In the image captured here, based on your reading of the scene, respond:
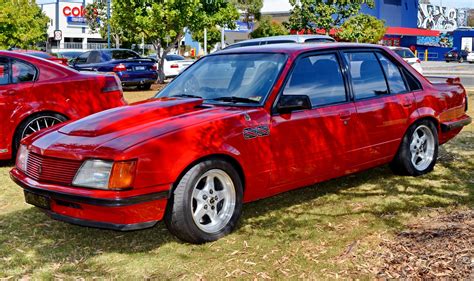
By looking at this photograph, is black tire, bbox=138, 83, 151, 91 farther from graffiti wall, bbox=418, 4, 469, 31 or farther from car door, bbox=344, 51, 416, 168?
graffiti wall, bbox=418, 4, 469, 31

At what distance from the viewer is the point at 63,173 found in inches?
170

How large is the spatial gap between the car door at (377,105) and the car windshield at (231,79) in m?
0.99

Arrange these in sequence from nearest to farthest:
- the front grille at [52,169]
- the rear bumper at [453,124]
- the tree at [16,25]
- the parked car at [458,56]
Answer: the front grille at [52,169] < the rear bumper at [453,124] < the tree at [16,25] < the parked car at [458,56]

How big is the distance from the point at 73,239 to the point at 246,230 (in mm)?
1454

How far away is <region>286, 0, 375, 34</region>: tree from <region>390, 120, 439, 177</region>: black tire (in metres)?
24.6

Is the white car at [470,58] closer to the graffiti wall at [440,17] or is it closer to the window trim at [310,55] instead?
the graffiti wall at [440,17]

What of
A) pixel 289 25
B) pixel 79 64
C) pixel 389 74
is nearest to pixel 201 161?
pixel 389 74

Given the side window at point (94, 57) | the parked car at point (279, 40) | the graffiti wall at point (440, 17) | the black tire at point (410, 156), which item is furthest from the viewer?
the graffiti wall at point (440, 17)

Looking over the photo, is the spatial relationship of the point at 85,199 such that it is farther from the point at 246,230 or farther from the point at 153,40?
the point at 153,40

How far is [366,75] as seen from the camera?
593 cm

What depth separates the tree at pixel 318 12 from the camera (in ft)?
99.6

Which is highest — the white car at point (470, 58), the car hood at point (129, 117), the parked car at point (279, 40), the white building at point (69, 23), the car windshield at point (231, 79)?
the white building at point (69, 23)

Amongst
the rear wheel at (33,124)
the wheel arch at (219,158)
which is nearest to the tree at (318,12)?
the rear wheel at (33,124)

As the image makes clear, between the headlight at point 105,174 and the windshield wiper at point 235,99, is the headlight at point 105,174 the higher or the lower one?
the lower one
